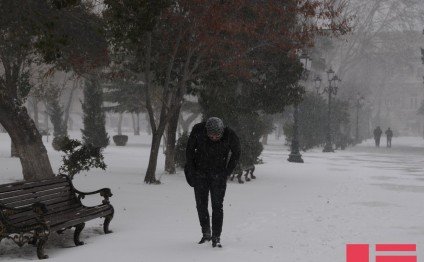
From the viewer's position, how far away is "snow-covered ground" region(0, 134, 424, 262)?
6934 millimetres

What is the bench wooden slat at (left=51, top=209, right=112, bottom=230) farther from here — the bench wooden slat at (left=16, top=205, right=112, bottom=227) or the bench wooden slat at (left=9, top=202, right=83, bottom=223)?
the bench wooden slat at (left=9, top=202, right=83, bottom=223)

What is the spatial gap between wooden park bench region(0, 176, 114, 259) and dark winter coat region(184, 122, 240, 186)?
5.22ft

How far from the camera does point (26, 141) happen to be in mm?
12758

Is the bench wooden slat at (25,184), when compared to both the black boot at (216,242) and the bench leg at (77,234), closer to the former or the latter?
the bench leg at (77,234)

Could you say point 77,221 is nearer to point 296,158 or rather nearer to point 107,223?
point 107,223

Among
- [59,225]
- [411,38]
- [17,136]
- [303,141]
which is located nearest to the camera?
[59,225]

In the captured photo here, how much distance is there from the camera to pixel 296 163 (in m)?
25.4

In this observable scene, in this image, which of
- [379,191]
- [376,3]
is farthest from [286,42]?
[376,3]

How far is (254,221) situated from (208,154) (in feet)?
9.54

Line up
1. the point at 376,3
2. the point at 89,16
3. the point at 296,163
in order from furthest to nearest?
the point at 376,3 → the point at 296,163 → the point at 89,16

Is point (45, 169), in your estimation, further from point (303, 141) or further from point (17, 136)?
point (303, 141)

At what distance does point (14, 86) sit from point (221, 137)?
477 inches

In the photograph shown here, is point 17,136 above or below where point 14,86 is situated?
below

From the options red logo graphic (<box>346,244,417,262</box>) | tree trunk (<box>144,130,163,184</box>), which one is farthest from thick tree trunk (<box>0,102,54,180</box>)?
red logo graphic (<box>346,244,417,262</box>)
